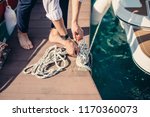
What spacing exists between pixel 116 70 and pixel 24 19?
3.96ft

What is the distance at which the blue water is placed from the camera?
3480 mm

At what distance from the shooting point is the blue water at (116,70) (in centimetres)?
348

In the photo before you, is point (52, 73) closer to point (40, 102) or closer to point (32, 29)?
point (40, 102)

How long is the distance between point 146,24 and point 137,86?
988 mm

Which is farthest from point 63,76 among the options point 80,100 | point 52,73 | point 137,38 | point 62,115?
point 137,38

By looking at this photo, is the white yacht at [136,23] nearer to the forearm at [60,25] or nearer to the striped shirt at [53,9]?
the forearm at [60,25]


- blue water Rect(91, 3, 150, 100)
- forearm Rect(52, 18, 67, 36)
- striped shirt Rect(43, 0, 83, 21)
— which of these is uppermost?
striped shirt Rect(43, 0, 83, 21)

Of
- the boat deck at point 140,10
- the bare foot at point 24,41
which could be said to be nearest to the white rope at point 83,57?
the bare foot at point 24,41

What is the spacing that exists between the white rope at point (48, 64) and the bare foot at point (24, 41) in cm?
24

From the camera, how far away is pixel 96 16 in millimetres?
4398

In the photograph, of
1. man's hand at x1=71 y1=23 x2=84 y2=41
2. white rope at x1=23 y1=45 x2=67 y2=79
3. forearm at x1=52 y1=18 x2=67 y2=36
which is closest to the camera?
Result: man's hand at x1=71 y1=23 x2=84 y2=41

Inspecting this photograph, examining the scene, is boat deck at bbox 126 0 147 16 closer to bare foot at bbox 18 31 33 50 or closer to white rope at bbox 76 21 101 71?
white rope at bbox 76 21 101 71

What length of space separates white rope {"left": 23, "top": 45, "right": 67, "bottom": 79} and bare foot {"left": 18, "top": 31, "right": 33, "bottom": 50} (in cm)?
24

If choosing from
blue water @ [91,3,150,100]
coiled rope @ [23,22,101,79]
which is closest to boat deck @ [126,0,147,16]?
blue water @ [91,3,150,100]
